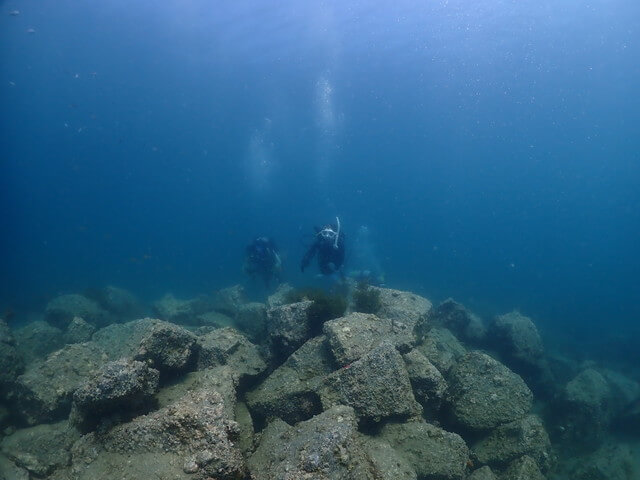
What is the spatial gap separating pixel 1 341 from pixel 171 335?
4703mm

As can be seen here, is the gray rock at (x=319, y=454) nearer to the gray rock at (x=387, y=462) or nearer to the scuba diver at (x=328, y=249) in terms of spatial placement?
the gray rock at (x=387, y=462)

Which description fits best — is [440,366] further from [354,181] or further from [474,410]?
[354,181]

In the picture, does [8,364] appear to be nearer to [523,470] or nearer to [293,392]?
[293,392]

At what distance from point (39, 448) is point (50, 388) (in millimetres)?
859

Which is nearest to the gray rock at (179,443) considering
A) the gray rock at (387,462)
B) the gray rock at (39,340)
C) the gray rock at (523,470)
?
the gray rock at (387,462)

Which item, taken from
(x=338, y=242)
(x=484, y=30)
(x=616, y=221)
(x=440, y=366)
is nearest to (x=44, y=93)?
(x=484, y=30)

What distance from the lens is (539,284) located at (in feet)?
153

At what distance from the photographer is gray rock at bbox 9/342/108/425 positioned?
19.2 feet

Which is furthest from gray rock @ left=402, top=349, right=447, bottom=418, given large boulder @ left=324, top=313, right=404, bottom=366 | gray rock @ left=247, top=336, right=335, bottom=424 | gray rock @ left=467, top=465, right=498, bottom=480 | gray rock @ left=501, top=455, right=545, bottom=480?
gray rock @ left=501, top=455, right=545, bottom=480

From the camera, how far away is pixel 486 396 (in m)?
5.82

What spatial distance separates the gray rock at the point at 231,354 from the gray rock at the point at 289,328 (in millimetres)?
388

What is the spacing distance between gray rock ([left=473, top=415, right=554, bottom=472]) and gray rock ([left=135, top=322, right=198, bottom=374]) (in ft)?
15.4

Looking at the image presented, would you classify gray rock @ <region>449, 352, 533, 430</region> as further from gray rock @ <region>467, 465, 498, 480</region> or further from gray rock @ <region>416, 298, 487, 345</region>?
gray rock @ <region>416, 298, 487, 345</region>

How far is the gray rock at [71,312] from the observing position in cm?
1333
